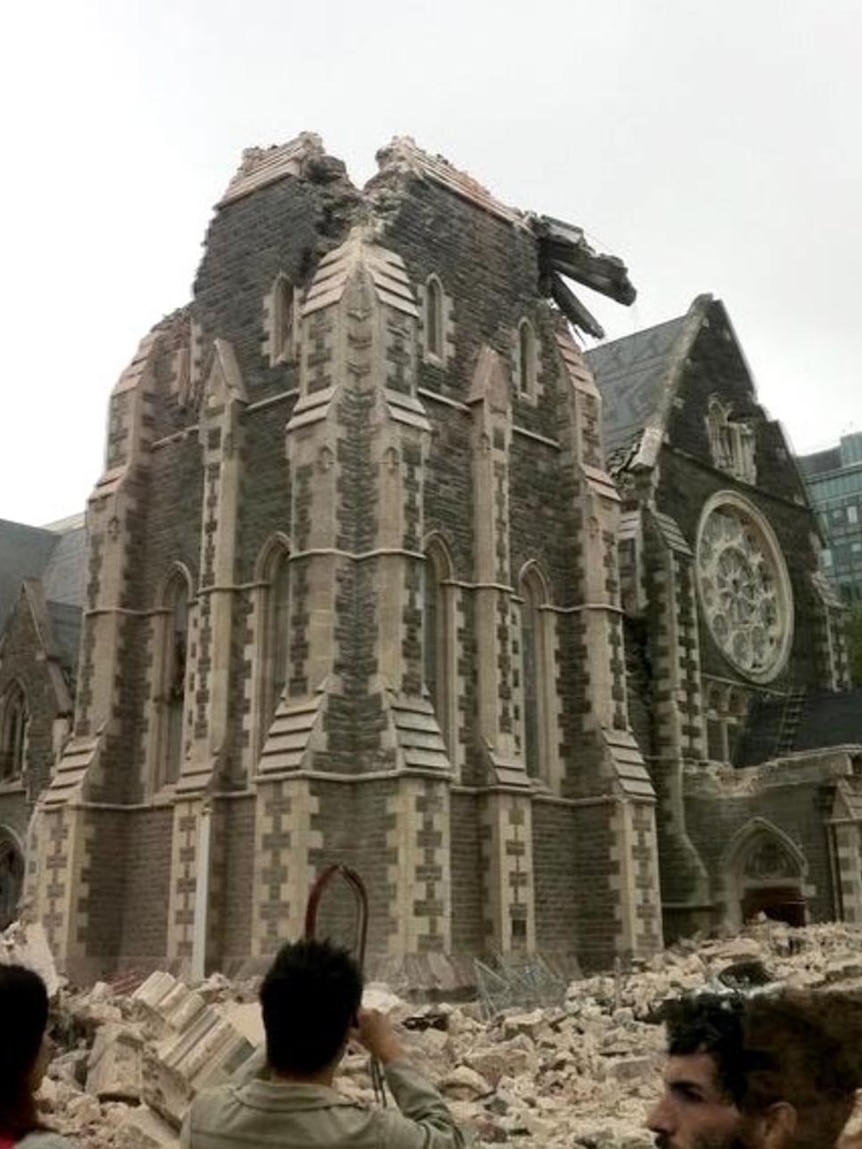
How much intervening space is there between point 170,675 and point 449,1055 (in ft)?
34.4

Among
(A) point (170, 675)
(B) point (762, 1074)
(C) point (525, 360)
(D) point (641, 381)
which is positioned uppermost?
(D) point (641, 381)

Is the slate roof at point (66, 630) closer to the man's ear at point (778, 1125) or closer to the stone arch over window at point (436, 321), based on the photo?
the stone arch over window at point (436, 321)

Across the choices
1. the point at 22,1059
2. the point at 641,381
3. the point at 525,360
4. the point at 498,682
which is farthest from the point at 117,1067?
the point at 641,381

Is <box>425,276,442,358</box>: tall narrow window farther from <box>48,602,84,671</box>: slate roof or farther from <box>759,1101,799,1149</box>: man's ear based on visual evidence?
<box>759,1101,799,1149</box>: man's ear

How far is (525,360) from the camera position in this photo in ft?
74.2

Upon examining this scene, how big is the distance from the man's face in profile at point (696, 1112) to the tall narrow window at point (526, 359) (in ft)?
64.4

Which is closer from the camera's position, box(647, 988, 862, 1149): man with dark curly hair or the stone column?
box(647, 988, 862, 1149): man with dark curly hair

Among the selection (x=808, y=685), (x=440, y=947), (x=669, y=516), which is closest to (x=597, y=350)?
(x=669, y=516)

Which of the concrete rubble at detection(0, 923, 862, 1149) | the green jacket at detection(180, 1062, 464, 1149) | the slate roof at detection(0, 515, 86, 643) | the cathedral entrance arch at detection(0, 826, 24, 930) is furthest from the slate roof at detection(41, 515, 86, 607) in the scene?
the green jacket at detection(180, 1062, 464, 1149)

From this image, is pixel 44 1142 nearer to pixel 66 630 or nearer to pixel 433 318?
pixel 433 318

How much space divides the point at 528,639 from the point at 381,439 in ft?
15.8

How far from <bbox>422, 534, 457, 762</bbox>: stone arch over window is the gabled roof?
7.57m

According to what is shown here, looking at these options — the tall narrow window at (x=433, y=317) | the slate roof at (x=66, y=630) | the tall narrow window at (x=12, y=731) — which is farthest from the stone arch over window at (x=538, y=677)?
the tall narrow window at (x=12, y=731)

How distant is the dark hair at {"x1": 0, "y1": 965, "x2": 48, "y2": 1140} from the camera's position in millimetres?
2963
